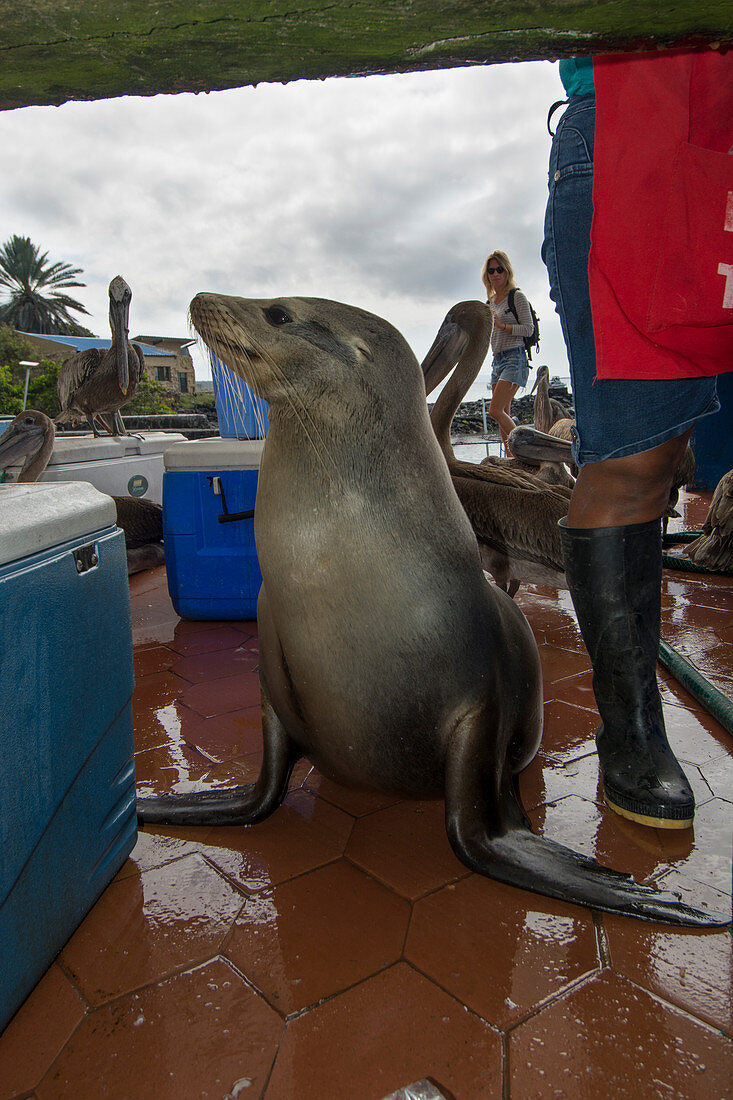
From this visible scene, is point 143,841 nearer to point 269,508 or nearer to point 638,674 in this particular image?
point 269,508

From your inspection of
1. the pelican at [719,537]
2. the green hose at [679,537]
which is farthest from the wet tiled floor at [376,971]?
the green hose at [679,537]

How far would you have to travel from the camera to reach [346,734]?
153cm

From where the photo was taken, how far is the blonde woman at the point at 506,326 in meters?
6.76

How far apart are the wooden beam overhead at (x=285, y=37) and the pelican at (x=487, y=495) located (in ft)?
7.55

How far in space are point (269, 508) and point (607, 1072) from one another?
3.81 ft

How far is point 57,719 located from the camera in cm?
132

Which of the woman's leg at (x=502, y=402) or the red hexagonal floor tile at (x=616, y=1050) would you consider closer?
the red hexagonal floor tile at (x=616, y=1050)

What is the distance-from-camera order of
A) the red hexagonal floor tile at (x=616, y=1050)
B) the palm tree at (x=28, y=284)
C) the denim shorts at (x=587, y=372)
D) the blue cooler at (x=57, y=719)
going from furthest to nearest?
the palm tree at (x=28, y=284)
the denim shorts at (x=587, y=372)
the blue cooler at (x=57, y=719)
the red hexagonal floor tile at (x=616, y=1050)

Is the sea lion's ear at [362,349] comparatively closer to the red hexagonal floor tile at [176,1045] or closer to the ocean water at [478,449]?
the red hexagonal floor tile at [176,1045]

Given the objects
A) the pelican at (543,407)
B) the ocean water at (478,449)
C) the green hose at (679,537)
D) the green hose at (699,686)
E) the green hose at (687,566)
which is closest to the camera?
the green hose at (699,686)

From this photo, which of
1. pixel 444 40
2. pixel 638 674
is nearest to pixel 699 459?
pixel 638 674

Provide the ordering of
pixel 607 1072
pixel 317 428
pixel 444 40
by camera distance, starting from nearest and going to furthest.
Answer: pixel 444 40 < pixel 607 1072 < pixel 317 428

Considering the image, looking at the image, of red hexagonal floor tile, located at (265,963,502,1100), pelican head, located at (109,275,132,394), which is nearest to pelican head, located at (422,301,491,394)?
red hexagonal floor tile, located at (265,963,502,1100)

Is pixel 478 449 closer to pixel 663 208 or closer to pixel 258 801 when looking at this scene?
pixel 663 208
